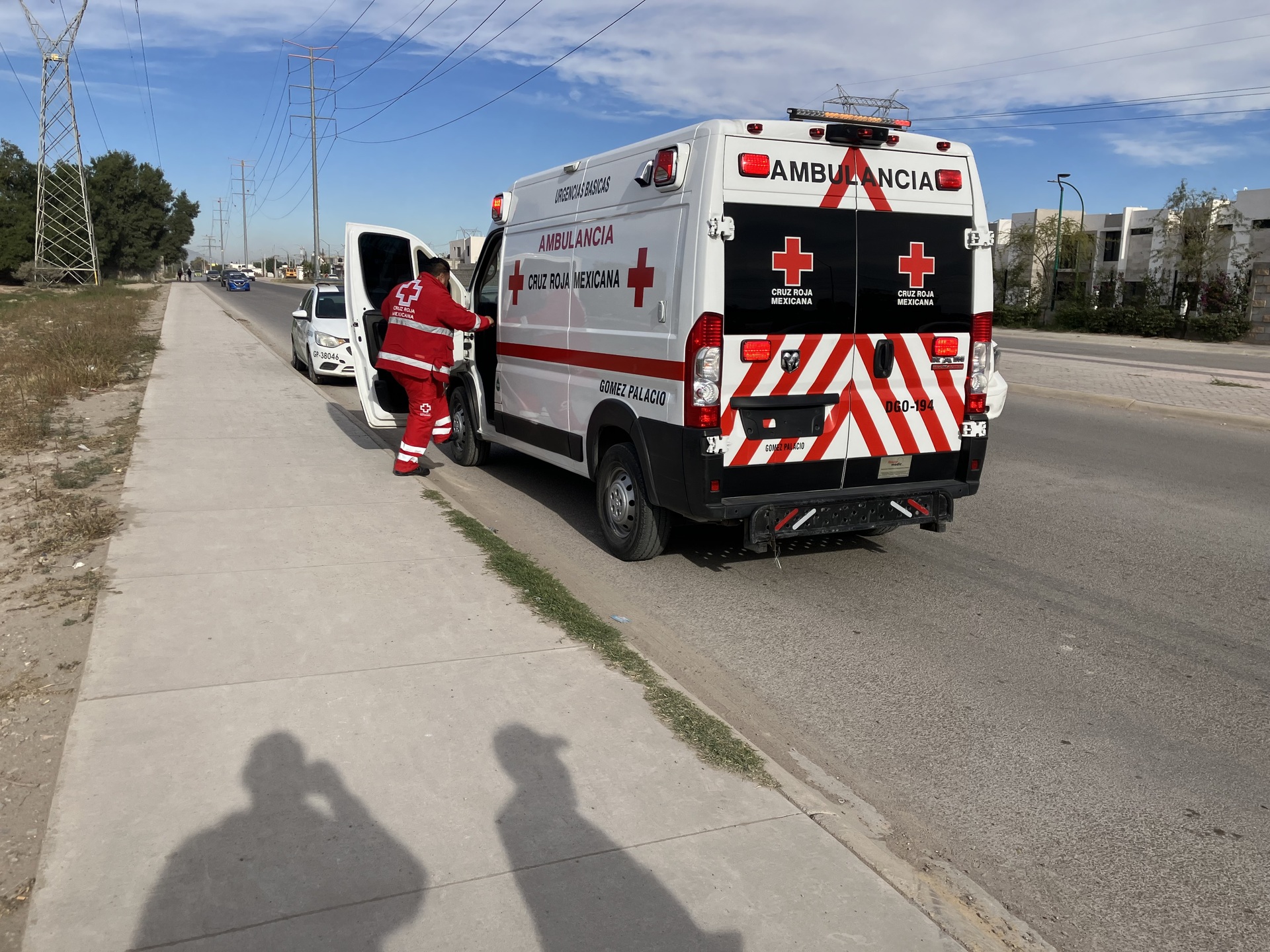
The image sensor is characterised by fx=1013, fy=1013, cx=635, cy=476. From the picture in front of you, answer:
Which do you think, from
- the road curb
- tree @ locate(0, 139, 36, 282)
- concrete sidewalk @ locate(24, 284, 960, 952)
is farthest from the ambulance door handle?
tree @ locate(0, 139, 36, 282)

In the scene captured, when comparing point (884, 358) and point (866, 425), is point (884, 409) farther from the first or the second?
point (884, 358)

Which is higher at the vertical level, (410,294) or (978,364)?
(410,294)

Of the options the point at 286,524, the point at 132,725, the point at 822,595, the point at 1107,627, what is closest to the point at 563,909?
the point at 132,725

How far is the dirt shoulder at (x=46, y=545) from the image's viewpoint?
11.1 feet

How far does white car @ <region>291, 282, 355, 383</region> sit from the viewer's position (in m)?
15.4

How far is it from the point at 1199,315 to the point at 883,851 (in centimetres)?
4388

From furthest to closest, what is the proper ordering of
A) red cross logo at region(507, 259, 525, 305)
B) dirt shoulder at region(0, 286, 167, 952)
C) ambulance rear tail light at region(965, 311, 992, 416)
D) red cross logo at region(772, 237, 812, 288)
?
1. red cross logo at region(507, 259, 525, 305)
2. ambulance rear tail light at region(965, 311, 992, 416)
3. red cross logo at region(772, 237, 812, 288)
4. dirt shoulder at region(0, 286, 167, 952)

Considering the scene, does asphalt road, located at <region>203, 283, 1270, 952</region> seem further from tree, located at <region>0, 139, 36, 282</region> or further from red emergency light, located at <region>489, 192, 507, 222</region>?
tree, located at <region>0, 139, 36, 282</region>

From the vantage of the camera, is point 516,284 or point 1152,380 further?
point 1152,380

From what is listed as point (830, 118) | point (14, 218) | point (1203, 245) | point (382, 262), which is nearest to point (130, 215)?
point (14, 218)

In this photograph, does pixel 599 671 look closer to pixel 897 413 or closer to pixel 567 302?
pixel 897 413

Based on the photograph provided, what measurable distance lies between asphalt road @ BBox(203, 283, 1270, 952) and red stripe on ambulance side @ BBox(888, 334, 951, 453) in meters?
0.85

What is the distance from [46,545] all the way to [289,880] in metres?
4.20

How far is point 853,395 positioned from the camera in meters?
5.80
